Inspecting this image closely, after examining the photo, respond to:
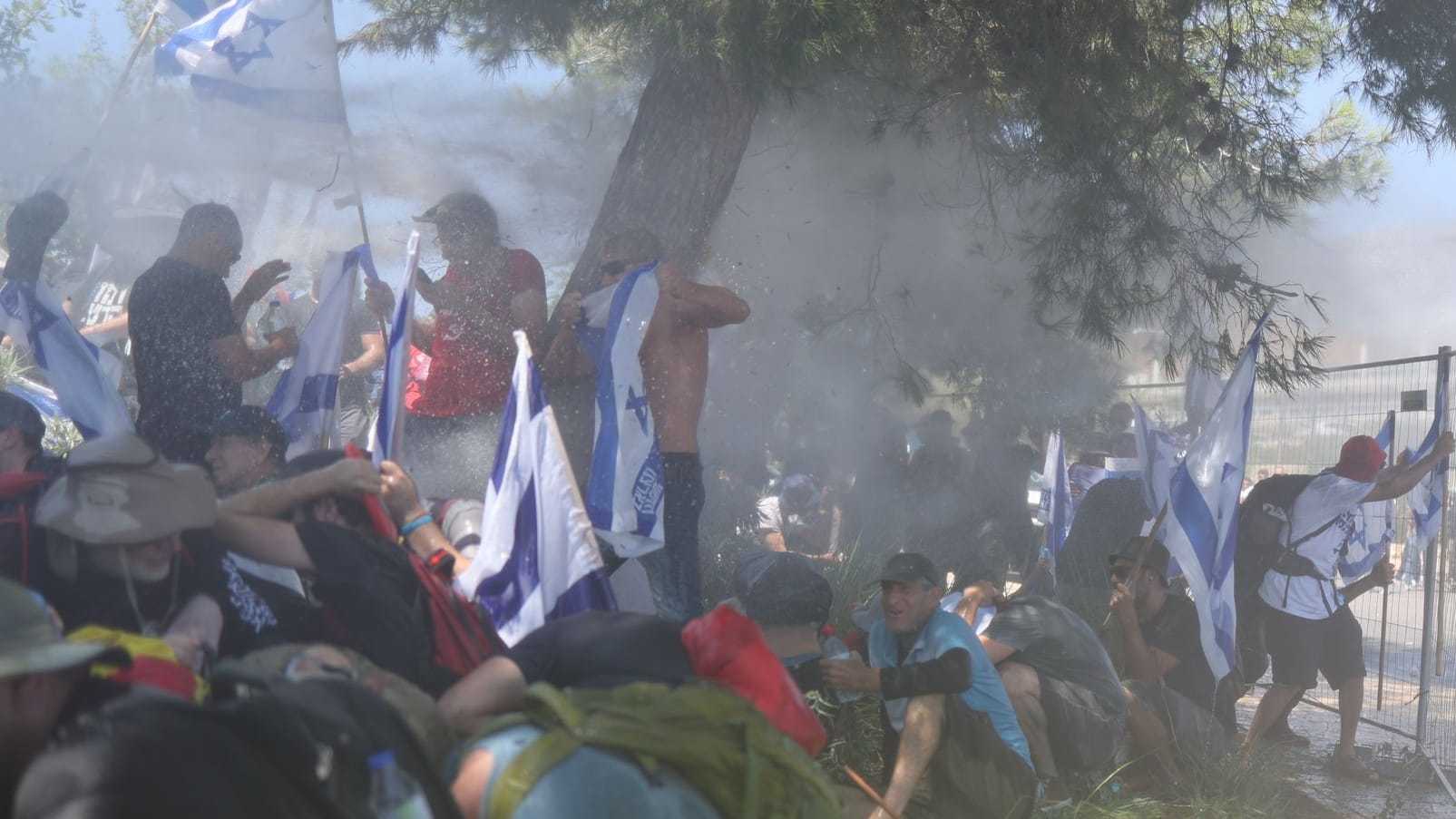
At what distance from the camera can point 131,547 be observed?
273 cm

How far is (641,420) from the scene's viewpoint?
477cm

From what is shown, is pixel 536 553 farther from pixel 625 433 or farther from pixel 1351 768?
pixel 1351 768

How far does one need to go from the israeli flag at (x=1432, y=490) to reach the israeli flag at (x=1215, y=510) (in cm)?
142

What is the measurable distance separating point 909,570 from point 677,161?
7.66ft

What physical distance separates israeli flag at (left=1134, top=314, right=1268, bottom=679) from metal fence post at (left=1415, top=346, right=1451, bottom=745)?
1432mm

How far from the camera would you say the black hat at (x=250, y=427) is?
13.0 feet

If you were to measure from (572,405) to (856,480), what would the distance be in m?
5.77

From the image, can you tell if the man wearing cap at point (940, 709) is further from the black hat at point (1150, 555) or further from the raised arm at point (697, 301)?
the black hat at point (1150, 555)

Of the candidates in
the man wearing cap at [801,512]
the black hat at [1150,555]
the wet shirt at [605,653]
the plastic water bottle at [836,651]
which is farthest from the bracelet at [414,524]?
the man wearing cap at [801,512]

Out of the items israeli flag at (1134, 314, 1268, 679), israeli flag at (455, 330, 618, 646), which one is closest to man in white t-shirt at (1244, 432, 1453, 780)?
israeli flag at (1134, 314, 1268, 679)

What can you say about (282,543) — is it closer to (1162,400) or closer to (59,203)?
(59,203)

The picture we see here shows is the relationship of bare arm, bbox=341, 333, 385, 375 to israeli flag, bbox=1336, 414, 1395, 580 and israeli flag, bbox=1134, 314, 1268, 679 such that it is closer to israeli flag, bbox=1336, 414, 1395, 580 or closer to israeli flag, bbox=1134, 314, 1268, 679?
israeli flag, bbox=1134, 314, 1268, 679

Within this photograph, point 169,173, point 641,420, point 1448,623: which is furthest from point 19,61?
point 1448,623

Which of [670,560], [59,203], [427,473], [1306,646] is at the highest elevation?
[59,203]
